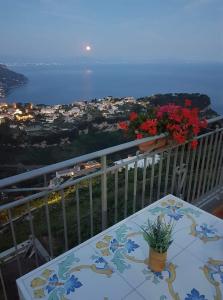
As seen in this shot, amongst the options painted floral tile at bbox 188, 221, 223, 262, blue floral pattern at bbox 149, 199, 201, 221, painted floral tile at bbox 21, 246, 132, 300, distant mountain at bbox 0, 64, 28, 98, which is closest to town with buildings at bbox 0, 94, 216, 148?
blue floral pattern at bbox 149, 199, 201, 221

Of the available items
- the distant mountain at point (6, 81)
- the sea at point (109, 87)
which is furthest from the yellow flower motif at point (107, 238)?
the distant mountain at point (6, 81)

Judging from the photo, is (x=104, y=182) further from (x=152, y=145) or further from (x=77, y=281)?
(x=77, y=281)

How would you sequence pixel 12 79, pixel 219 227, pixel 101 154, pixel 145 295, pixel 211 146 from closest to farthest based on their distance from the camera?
pixel 145 295 < pixel 219 227 < pixel 101 154 < pixel 211 146 < pixel 12 79

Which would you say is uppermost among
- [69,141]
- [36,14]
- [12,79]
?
[36,14]

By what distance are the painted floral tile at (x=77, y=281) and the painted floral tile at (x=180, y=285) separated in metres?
0.10

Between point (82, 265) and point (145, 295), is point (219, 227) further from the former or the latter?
point (82, 265)

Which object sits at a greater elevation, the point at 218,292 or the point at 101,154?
the point at 101,154

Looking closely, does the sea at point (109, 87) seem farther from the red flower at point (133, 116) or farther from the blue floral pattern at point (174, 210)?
the blue floral pattern at point (174, 210)

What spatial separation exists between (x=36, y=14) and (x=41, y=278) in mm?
54525

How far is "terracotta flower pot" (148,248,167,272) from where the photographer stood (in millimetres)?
1008

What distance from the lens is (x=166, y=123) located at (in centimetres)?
197

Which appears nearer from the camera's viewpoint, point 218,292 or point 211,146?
point 218,292

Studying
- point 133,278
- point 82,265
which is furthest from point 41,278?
point 133,278

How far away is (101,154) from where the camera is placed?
164 centimetres
